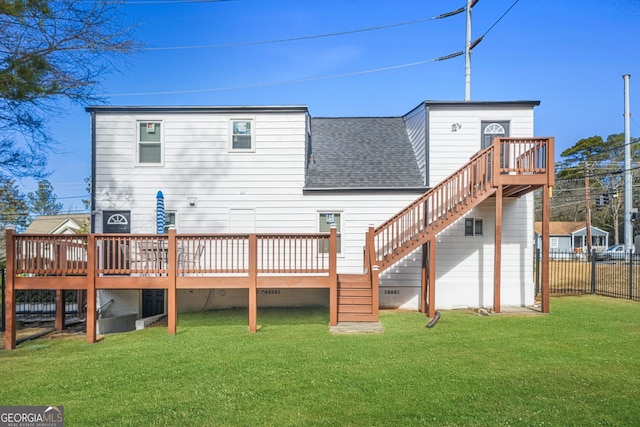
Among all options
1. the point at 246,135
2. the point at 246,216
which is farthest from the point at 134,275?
the point at 246,135

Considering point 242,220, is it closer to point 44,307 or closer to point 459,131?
point 459,131

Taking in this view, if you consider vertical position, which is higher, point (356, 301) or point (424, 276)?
point (424, 276)

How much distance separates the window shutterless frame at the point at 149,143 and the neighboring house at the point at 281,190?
3 centimetres

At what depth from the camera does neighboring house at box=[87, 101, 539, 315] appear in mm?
11773

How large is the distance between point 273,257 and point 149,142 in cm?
616

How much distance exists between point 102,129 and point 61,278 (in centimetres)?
514

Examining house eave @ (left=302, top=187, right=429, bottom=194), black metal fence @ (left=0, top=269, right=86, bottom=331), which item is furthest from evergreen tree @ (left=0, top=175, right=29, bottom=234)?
house eave @ (left=302, top=187, right=429, bottom=194)

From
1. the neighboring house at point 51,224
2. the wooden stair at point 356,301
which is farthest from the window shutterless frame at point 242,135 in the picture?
the neighboring house at point 51,224

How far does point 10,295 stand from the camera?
28.0 feet

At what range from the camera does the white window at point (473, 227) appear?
38.9 feet

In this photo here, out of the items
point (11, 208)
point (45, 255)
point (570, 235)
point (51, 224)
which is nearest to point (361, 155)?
point (45, 255)

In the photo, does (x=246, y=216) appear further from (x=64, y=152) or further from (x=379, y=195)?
(x=64, y=152)

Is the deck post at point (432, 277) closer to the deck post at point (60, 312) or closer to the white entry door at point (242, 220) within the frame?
the white entry door at point (242, 220)

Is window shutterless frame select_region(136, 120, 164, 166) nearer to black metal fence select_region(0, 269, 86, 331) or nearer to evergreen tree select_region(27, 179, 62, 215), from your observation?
black metal fence select_region(0, 269, 86, 331)
